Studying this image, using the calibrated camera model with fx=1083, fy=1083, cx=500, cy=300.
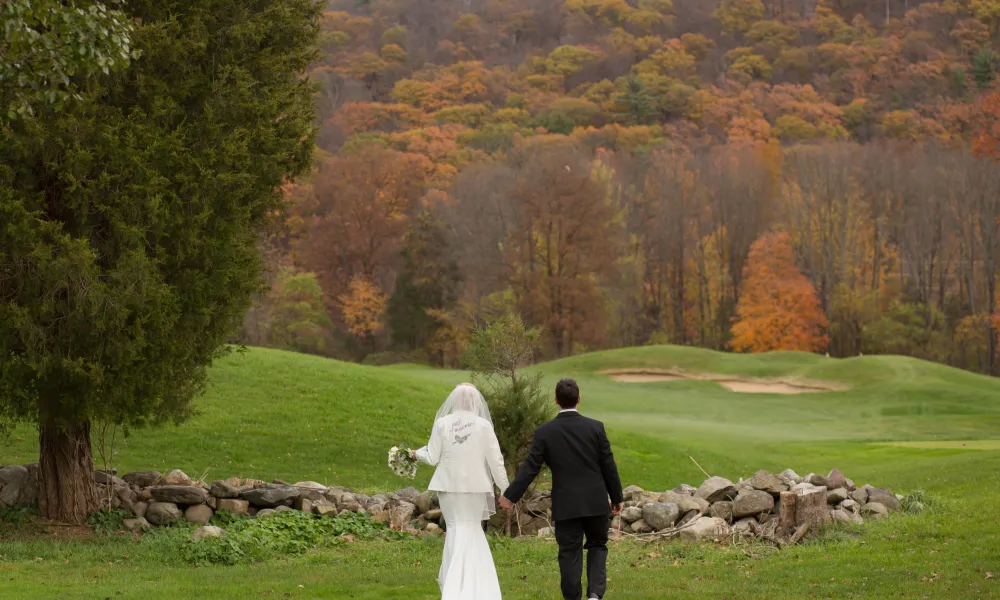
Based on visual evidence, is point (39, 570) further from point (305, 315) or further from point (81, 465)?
point (305, 315)

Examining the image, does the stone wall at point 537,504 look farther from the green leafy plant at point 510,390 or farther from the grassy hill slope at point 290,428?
the grassy hill slope at point 290,428

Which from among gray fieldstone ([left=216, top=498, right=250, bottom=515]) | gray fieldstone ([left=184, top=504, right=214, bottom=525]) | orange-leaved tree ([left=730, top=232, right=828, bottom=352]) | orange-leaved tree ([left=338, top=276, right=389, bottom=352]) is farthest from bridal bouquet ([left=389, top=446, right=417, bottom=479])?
orange-leaved tree ([left=338, top=276, right=389, bottom=352])

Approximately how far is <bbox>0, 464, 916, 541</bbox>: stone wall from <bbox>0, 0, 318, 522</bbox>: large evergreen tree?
0.69m

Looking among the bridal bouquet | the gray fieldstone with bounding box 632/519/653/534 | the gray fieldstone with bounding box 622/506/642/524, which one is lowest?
the gray fieldstone with bounding box 632/519/653/534

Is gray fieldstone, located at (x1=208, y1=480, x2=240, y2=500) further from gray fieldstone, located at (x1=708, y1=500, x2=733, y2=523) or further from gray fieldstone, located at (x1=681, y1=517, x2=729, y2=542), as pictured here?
gray fieldstone, located at (x1=708, y1=500, x2=733, y2=523)

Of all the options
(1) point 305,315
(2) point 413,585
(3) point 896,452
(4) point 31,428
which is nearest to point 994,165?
(1) point 305,315

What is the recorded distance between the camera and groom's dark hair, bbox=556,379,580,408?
9.14m

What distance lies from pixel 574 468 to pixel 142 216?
23.6 ft

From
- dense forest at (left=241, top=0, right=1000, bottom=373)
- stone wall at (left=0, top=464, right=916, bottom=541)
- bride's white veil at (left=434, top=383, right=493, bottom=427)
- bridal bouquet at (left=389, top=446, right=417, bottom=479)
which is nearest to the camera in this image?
bride's white veil at (left=434, top=383, right=493, bottom=427)

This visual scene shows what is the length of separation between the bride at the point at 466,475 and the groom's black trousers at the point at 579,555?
73cm

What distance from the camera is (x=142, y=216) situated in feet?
44.4

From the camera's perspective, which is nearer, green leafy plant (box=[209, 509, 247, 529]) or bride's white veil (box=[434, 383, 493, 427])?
bride's white veil (box=[434, 383, 493, 427])

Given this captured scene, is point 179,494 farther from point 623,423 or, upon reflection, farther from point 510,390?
point 623,423

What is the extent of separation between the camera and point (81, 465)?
14.6 meters
